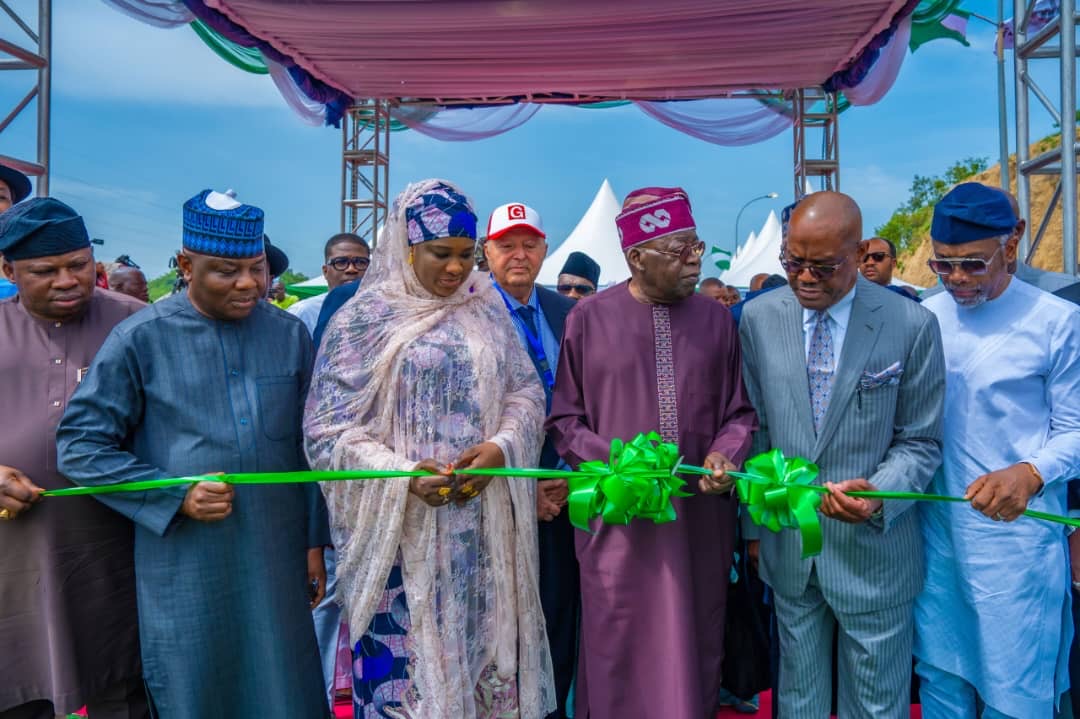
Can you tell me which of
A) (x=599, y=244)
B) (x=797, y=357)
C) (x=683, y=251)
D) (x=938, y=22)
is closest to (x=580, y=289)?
(x=683, y=251)

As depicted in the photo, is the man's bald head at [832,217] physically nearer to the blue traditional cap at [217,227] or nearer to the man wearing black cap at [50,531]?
the blue traditional cap at [217,227]

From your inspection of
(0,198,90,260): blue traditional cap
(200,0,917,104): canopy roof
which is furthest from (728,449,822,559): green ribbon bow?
(200,0,917,104): canopy roof

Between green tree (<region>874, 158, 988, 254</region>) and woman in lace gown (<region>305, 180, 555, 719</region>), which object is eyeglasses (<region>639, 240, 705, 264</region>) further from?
green tree (<region>874, 158, 988, 254</region>)

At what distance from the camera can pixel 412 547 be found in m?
2.55

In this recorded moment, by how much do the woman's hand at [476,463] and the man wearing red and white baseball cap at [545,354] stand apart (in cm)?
53

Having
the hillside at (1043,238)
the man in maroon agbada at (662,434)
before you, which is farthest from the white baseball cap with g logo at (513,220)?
the hillside at (1043,238)

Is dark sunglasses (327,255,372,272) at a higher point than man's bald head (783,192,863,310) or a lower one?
higher

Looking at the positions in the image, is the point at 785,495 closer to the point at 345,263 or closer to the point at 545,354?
the point at 545,354

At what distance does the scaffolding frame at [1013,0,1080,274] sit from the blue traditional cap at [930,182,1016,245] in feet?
8.92

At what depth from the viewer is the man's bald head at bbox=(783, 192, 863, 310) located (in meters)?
2.51

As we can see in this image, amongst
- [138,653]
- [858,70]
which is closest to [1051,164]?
[858,70]

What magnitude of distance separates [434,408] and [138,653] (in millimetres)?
1372

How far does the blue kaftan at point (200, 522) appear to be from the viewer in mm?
2398

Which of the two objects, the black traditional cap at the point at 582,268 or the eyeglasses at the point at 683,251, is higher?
the black traditional cap at the point at 582,268
